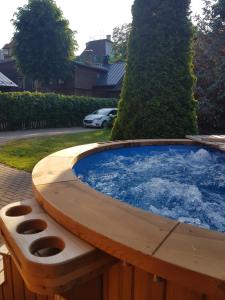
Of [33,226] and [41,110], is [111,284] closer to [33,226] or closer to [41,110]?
[33,226]

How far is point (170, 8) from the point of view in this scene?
24.9ft

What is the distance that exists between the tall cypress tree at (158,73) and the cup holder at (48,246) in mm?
6124

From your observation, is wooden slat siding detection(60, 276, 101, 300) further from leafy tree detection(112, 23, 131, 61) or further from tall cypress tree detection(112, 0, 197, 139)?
leafy tree detection(112, 23, 131, 61)

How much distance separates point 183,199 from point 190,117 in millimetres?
4399

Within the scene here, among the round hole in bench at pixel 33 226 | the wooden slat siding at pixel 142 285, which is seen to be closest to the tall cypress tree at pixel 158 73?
the round hole in bench at pixel 33 226

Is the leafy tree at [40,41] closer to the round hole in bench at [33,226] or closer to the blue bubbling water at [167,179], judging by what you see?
the blue bubbling water at [167,179]

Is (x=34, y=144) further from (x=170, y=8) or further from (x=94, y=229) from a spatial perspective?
(x=94, y=229)

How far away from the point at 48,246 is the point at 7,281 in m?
1.07

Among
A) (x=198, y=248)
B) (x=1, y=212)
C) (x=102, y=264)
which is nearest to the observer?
(x=198, y=248)

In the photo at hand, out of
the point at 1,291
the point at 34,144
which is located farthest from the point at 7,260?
the point at 34,144

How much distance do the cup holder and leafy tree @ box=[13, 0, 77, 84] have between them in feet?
103

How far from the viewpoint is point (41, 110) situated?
17797 millimetres

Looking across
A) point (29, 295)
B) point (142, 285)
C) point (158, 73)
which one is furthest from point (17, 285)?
point (158, 73)

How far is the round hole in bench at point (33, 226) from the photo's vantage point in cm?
187
